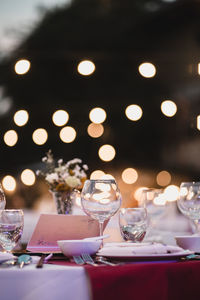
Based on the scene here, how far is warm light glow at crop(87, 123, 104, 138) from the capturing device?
657 cm

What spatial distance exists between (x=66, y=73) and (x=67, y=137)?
93cm

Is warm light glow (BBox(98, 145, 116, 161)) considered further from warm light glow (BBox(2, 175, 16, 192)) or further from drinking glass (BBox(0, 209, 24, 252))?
drinking glass (BBox(0, 209, 24, 252))

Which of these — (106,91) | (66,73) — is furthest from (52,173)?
(106,91)

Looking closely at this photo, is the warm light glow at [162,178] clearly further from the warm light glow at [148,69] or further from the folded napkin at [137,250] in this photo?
the folded napkin at [137,250]

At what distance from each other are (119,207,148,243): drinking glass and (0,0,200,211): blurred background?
3.29 metres

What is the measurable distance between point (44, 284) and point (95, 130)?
5876mm

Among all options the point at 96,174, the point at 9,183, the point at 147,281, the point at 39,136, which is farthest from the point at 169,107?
the point at 147,281

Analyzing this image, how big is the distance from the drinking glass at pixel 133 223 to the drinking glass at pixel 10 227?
27 cm

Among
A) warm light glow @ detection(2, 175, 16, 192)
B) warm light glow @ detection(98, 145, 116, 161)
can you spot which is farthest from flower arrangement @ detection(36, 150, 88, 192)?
warm light glow @ detection(98, 145, 116, 161)

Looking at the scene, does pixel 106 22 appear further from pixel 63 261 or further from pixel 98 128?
pixel 63 261

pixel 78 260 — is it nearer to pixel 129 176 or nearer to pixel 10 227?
pixel 10 227

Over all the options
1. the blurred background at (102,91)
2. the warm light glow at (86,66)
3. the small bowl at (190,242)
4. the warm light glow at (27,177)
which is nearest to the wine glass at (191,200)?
the small bowl at (190,242)

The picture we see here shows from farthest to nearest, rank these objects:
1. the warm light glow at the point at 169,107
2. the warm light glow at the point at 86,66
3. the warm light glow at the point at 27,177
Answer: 1. the warm light glow at the point at 27,177
2. the warm light glow at the point at 169,107
3. the warm light glow at the point at 86,66

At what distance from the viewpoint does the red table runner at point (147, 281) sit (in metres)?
0.75
